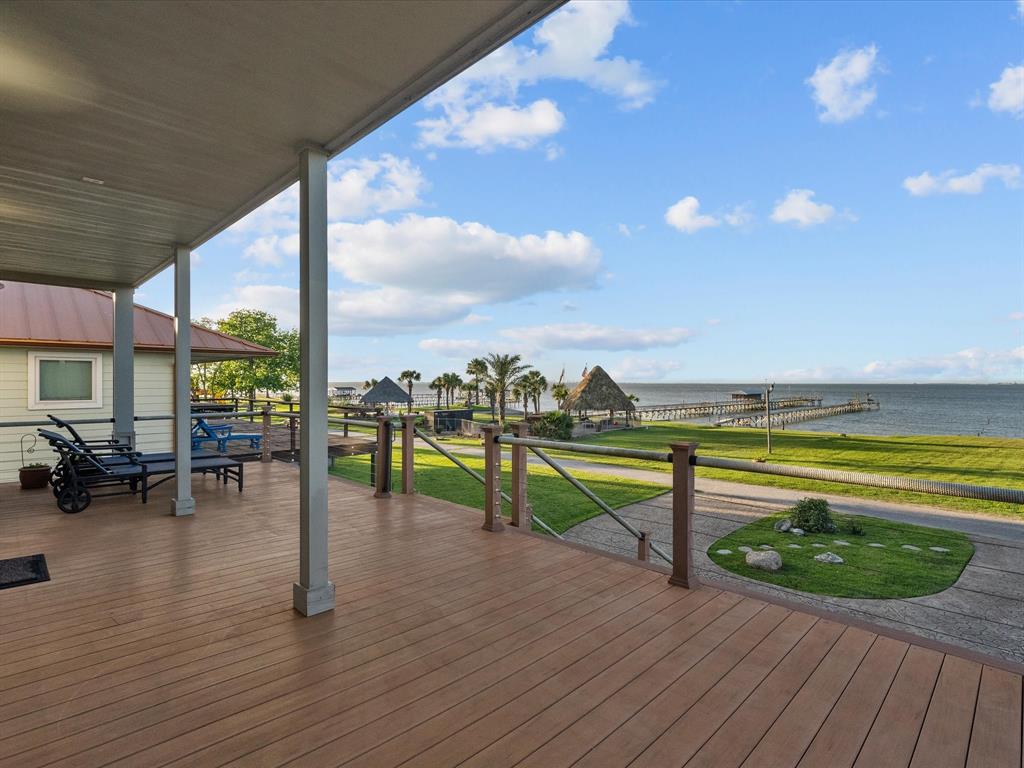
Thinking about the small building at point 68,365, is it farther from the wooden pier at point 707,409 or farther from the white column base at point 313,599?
the wooden pier at point 707,409

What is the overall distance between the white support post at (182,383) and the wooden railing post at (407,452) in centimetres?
208

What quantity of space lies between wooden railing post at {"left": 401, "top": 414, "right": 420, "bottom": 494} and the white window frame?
6.60 metres

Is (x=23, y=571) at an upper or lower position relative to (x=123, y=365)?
lower

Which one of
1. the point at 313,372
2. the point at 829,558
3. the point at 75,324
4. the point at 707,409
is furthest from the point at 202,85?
the point at 707,409

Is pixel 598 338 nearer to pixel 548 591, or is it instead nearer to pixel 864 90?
pixel 864 90

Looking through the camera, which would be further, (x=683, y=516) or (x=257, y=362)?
(x=257, y=362)

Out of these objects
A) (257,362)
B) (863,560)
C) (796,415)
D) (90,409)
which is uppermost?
(257,362)

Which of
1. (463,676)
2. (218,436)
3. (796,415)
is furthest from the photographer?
(796,415)

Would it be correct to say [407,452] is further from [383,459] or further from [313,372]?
[313,372]

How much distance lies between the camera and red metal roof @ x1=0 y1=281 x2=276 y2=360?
8273 millimetres

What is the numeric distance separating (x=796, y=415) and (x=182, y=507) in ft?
212

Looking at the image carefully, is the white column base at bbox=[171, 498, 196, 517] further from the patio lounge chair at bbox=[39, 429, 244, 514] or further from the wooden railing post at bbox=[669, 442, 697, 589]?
the wooden railing post at bbox=[669, 442, 697, 589]

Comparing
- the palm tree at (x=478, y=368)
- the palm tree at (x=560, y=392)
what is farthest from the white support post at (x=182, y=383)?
the palm tree at (x=560, y=392)

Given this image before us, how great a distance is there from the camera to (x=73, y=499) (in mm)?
5078
